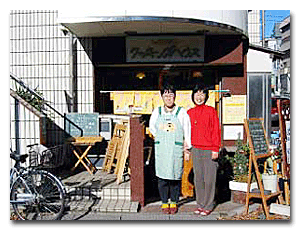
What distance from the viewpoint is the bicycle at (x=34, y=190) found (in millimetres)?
6605

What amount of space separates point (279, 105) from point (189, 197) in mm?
2479

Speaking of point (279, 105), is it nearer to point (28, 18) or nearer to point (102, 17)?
point (102, 17)

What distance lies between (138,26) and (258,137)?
3.42m

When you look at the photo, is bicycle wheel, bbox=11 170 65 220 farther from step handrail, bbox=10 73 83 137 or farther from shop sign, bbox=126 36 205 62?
shop sign, bbox=126 36 205 62

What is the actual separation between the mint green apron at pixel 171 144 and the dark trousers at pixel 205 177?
0.35 metres

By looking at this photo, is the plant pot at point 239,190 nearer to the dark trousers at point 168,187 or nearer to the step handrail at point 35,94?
the dark trousers at point 168,187

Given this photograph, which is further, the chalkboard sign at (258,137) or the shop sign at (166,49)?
the shop sign at (166,49)

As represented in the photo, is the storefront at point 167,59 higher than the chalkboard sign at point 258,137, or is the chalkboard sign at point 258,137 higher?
the storefront at point 167,59

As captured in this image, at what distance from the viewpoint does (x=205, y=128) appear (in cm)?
699

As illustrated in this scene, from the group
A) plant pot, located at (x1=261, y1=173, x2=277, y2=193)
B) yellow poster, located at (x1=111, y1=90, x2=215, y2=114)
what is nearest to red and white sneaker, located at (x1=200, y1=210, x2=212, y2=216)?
plant pot, located at (x1=261, y1=173, x2=277, y2=193)

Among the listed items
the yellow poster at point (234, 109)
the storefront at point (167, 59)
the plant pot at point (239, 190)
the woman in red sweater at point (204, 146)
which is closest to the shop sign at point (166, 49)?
the storefront at point (167, 59)

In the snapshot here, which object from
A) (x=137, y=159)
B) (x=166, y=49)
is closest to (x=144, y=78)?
(x=166, y=49)

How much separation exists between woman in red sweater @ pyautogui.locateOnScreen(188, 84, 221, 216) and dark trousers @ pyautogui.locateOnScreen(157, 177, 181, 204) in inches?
14.5

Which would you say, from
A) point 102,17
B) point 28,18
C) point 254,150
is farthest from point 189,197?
point 28,18
